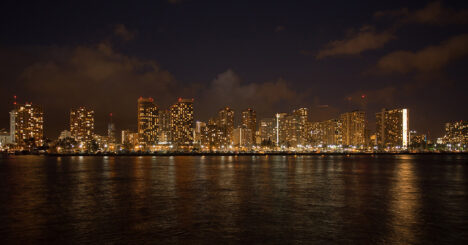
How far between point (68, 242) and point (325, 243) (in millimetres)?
10197

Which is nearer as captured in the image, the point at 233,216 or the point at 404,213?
the point at 233,216

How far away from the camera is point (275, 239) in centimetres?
1541

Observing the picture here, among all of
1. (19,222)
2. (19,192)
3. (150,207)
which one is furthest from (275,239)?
(19,192)

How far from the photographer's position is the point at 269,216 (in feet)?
66.9

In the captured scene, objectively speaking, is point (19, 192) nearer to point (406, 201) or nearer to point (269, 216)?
point (269, 216)

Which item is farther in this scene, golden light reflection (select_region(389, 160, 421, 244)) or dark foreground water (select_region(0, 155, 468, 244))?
golden light reflection (select_region(389, 160, 421, 244))

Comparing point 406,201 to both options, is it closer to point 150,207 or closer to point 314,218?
point 314,218

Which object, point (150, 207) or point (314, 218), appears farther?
point (150, 207)

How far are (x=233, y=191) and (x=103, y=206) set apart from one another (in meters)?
11.3

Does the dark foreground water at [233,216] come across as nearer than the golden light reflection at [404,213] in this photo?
Yes

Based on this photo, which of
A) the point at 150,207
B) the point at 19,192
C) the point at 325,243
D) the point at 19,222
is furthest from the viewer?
the point at 19,192

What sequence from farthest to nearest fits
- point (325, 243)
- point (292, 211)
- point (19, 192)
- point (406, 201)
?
point (19, 192), point (406, 201), point (292, 211), point (325, 243)

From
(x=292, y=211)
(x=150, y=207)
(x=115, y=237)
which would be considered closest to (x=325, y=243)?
(x=292, y=211)

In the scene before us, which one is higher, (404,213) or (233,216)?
(233,216)
